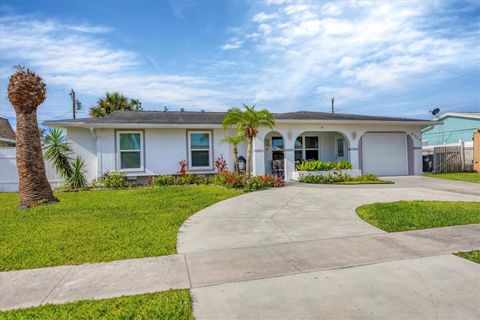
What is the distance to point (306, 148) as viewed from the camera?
54.7ft

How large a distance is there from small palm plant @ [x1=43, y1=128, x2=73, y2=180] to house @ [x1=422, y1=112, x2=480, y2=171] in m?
20.6

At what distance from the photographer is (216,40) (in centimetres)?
1410

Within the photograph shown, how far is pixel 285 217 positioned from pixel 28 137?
27.2 ft

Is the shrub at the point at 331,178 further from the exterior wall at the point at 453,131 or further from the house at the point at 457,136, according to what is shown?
the exterior wall at the point at 453,131

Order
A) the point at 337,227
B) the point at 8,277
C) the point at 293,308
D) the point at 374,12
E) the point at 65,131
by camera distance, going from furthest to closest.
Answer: the point at 65,131
the point at 374,12
the point at 337,227
the point at 8,277
the point at 293,308

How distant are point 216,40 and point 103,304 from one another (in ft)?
44.1

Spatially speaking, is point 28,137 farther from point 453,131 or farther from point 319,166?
point 453,131

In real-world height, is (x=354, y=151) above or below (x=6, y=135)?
below

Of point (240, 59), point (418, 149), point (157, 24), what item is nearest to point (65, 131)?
point (157, 24)

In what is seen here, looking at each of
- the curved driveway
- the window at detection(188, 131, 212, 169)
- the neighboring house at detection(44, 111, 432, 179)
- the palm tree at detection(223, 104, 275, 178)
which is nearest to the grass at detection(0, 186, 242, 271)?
the curved driveway

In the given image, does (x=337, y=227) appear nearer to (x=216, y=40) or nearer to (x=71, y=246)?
(x=71, y=246)

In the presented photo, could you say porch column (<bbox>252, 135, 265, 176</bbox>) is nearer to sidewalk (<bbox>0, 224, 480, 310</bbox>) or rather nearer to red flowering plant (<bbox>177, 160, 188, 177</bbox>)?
red flowering plant (<bbox>177, 160, 188, 177</bbox>)

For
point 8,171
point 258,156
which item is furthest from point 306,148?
point 8,171

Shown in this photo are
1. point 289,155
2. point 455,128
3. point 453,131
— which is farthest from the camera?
point 453,131
